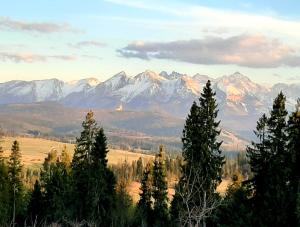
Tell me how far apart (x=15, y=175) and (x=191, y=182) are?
3456 cm

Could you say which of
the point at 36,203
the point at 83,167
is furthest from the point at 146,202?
the point at 36,203

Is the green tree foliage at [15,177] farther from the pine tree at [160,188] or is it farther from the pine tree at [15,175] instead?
the pine tree at [160,188]

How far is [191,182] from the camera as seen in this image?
62000 millimetres

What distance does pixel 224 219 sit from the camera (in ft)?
215

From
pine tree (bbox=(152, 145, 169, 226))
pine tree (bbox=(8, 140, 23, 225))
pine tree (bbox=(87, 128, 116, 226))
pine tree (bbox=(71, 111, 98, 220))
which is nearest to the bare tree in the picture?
pine tree (bbox=(87, 128, 116, 226))

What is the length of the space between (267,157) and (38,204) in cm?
4417

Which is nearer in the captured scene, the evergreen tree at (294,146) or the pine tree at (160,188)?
the evergreen tree at (294,146)

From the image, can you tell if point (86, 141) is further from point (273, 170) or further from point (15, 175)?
point (273, 170)

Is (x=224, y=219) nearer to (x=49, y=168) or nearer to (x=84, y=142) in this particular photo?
(x=84, y=142)

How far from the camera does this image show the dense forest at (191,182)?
53.2m

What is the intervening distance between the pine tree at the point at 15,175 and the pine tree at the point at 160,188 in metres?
20.7

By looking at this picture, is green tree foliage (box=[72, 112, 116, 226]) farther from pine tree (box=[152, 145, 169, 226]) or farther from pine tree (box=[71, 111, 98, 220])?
pine tree (box=[152, 145, 169, 226])

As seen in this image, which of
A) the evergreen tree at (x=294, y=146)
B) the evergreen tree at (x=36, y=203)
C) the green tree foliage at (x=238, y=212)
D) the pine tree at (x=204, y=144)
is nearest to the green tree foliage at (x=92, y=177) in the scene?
the evergreen tree at (x=36, y=203)

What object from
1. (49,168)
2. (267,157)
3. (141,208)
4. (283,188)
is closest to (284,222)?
(283,188)
